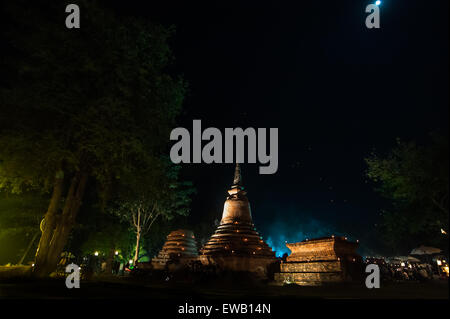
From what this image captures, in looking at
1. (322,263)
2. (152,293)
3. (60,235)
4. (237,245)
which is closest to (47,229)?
(60,235)

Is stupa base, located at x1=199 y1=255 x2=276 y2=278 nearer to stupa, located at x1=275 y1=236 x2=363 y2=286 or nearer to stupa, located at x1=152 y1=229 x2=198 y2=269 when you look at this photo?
Answer: stupa, located at x1=152 y1=229 x2=198 y2=269

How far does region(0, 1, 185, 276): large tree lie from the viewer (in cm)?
1151

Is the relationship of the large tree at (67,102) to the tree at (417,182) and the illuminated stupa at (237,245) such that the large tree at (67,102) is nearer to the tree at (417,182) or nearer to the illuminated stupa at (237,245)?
the tree at (417,182)

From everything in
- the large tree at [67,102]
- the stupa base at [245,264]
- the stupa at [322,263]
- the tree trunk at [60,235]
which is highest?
the large tree at [67,102]

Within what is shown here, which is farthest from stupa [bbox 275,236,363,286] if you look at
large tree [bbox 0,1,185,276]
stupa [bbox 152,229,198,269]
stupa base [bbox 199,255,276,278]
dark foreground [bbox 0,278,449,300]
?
stupa [bbox 152,229,198,269]

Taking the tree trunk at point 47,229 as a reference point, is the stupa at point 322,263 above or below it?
below

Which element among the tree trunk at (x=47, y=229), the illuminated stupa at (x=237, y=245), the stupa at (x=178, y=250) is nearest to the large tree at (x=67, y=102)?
the tree trunk at (x=47, y=229)

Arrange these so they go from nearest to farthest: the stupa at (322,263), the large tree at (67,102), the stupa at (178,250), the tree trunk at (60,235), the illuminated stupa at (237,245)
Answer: the large tree at (67,102), the tree trunk at (60,235), the stupa at (322,263), the illuminated stupa at (237,245), the stupa at (178,250)

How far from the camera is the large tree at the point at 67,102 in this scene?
37.8 ft

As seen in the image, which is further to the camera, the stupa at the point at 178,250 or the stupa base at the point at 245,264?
the stupa at the point at 178,250

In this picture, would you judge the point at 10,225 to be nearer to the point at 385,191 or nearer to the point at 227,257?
the point at 227,257

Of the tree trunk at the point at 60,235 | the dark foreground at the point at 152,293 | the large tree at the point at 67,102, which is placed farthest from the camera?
the tree trunk at the point at 60,235

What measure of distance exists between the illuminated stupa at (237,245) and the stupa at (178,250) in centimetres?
206

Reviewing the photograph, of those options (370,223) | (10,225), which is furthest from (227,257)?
(370,223)
